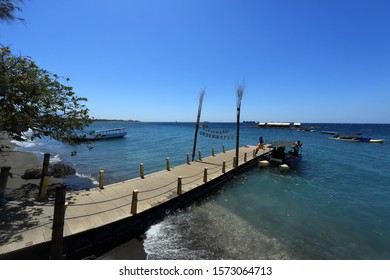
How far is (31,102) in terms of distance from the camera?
338 inches

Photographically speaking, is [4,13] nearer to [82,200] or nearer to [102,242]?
[82,200]

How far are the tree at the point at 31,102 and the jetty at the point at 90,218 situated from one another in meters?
3.43

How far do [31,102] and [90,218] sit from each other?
5.86 metres

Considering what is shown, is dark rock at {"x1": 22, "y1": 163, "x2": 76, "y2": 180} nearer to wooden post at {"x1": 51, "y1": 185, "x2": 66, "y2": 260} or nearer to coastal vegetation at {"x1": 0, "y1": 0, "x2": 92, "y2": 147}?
coastal vegetation at {"x1": 0, "y1": 0, "x2": 92, "y2": 147}

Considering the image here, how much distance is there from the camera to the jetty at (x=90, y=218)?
5844 millimetres

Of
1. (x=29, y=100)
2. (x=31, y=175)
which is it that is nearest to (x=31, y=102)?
(x=29, y=100)

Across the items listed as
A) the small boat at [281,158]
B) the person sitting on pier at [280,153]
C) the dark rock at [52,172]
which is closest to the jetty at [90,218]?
the dark rock at [52,172]

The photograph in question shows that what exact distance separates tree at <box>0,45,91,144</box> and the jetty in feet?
11.2

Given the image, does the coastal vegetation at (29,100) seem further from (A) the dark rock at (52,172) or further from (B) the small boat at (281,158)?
(B) the small boat at (281,158)

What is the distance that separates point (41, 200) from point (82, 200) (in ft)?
5.78

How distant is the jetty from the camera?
584 centimetres

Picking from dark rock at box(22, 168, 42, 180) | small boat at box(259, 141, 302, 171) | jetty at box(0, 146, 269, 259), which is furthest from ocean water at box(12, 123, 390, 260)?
small boat at box(259, 141, 302, 171)
